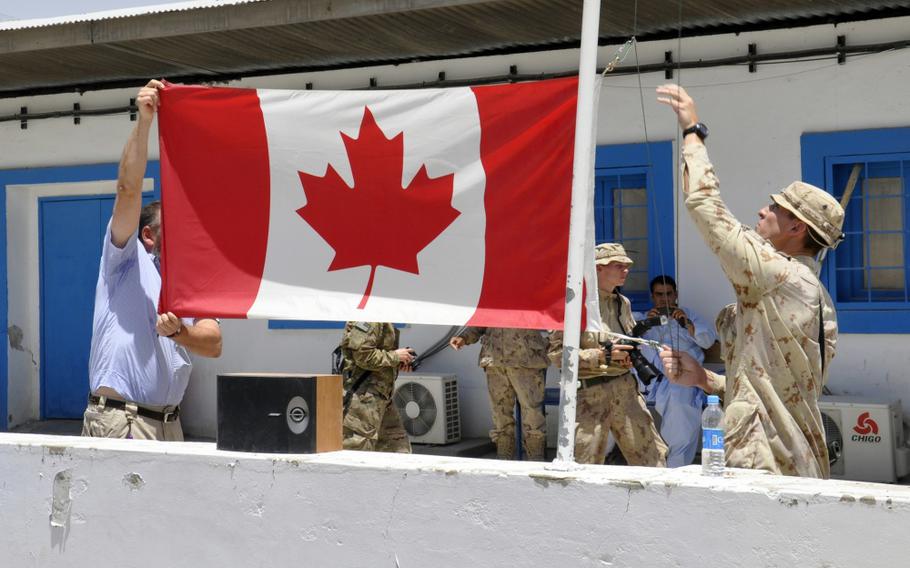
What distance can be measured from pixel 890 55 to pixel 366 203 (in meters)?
4.96

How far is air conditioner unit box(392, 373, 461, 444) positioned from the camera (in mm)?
9266

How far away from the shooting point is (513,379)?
8.52 m

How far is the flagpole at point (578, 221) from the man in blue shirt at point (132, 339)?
5.87 ft

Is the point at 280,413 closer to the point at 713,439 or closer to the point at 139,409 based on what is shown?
the point at 139,409

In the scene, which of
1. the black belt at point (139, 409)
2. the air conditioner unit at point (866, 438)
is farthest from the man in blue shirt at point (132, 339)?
the air conditioner unit at point (866, 438)

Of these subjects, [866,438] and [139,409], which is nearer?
[139,409]

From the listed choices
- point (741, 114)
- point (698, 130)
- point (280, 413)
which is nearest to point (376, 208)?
point (280, 413)

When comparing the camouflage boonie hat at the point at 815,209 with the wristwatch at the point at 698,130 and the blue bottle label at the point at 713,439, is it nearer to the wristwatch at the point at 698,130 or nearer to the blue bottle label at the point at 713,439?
the wristwatch at the point at 698,130

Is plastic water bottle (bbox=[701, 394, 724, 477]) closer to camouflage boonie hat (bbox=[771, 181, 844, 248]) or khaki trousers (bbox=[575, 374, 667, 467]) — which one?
camouflage boonie hat (bbox=[771, 181, 844, 248])

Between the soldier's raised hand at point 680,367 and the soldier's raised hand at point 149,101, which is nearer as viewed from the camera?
the soldier's raised hand at point 680,367

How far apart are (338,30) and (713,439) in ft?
18.9

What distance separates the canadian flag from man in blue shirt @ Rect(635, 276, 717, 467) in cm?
384

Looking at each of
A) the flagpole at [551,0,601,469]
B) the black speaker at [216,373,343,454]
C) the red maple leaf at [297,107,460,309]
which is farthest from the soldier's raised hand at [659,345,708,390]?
the black speaker at [216,373,343,454]

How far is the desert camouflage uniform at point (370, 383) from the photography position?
7105mm
